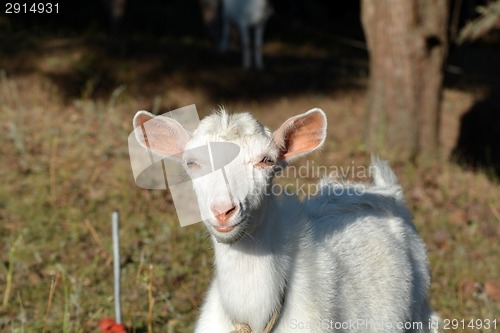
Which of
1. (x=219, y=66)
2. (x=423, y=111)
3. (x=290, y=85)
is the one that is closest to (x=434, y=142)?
(x=423, y=111)

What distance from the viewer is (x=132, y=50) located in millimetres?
13336

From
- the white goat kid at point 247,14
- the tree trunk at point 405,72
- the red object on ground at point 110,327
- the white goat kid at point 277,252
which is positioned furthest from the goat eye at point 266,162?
the white goat kid at point 247,14

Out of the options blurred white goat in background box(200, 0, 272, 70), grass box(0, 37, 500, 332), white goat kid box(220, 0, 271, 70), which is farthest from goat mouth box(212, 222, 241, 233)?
white goat kid box(220, 0, 271, 70)

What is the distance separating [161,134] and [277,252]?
867 millimetres

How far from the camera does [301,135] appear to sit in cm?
408

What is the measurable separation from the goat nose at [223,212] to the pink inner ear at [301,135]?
593 millimetres

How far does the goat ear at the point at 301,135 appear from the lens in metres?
4.00

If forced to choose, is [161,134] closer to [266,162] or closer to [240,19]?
[266,162]

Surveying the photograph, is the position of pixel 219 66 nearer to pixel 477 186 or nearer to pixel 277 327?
pixel 477 186

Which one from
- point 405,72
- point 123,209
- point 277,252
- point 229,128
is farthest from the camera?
point 405,72

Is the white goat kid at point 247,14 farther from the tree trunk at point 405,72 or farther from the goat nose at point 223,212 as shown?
the goat nose at point 223,212

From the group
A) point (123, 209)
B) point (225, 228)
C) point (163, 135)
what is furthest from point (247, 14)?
point (225, 228)

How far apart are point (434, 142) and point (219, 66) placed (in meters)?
4.54

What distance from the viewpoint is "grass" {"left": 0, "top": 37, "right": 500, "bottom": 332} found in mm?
6312
